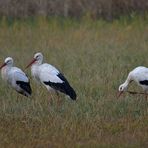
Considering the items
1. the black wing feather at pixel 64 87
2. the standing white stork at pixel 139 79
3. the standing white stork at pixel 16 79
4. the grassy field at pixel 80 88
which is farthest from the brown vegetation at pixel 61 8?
the black wing feather at pixel 64 87

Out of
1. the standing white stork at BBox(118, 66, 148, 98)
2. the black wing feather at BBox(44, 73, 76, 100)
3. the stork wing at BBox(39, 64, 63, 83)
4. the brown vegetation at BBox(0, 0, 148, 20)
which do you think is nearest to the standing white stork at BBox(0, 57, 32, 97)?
the stork wing at BBox(39, 64, 63, 83)

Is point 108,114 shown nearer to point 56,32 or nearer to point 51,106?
point 51,106

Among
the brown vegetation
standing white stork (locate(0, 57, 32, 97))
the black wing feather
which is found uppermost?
the brown vegetation

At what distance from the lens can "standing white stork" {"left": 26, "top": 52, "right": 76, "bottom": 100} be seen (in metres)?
10.3

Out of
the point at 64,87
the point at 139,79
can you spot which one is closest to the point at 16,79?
the point at 64,87

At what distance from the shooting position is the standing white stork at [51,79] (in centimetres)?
1027

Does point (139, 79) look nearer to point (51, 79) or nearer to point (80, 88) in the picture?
point (80, 88)

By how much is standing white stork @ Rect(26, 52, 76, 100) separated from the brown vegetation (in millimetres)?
7344

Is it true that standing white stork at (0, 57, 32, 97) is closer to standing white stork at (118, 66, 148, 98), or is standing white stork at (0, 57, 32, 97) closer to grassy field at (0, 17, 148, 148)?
grassy field at (0, 17, 148, 148)

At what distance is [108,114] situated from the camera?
9.66 m

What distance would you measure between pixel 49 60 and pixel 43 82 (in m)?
3.59

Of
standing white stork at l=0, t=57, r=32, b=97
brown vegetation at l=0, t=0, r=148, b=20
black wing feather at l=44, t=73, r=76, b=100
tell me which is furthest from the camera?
brown vegetation at l=0, t=0, r=148, b=20

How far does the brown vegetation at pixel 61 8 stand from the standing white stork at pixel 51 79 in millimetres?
7344

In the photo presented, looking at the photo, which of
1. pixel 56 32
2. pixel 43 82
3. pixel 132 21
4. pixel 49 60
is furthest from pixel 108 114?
pixel 132 21
